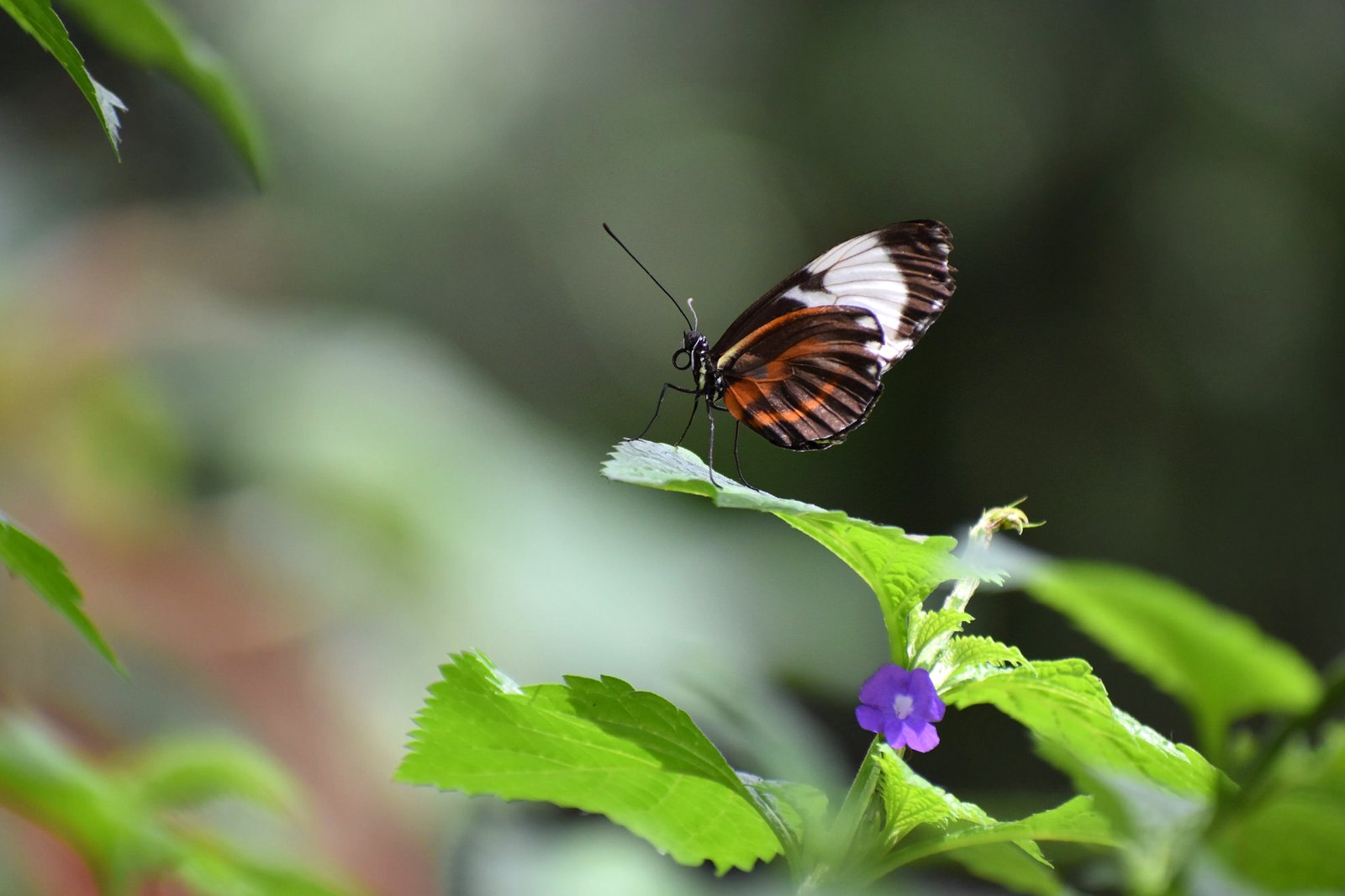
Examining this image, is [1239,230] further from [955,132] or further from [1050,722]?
[1050,722]

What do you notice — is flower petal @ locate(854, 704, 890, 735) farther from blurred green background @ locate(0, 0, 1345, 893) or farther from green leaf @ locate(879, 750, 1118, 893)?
blurred green background @ locate(0, 0, 1345, 893)

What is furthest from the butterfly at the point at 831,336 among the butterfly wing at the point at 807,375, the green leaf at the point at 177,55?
the green leaf at the point at 177,55

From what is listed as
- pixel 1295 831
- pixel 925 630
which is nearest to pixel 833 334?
pixel 925 630

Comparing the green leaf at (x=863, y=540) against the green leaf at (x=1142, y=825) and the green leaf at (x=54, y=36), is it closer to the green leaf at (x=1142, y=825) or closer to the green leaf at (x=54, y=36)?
the green leaf at (x=1142, y=825)

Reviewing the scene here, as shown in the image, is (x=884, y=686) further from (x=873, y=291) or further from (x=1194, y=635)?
(x=873, y=291)

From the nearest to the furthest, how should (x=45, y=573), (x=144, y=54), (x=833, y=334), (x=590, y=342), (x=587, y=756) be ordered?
(x=45, y=573), (x=587, y=756), (x=144, y=54), (x=833, y=334), (x=590, y=342)

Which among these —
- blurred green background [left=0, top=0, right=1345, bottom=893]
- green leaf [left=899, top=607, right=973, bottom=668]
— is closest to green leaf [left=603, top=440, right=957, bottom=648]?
green leaf [left=899, top=607, right=973, bottom=668]

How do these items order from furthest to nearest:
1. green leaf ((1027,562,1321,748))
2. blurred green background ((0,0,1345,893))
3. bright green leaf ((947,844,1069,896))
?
blurred green background ((0,0,1345,893))
bright green leaf ((947,844,1069,896))
green leaf ((1027,562,1321,748))
